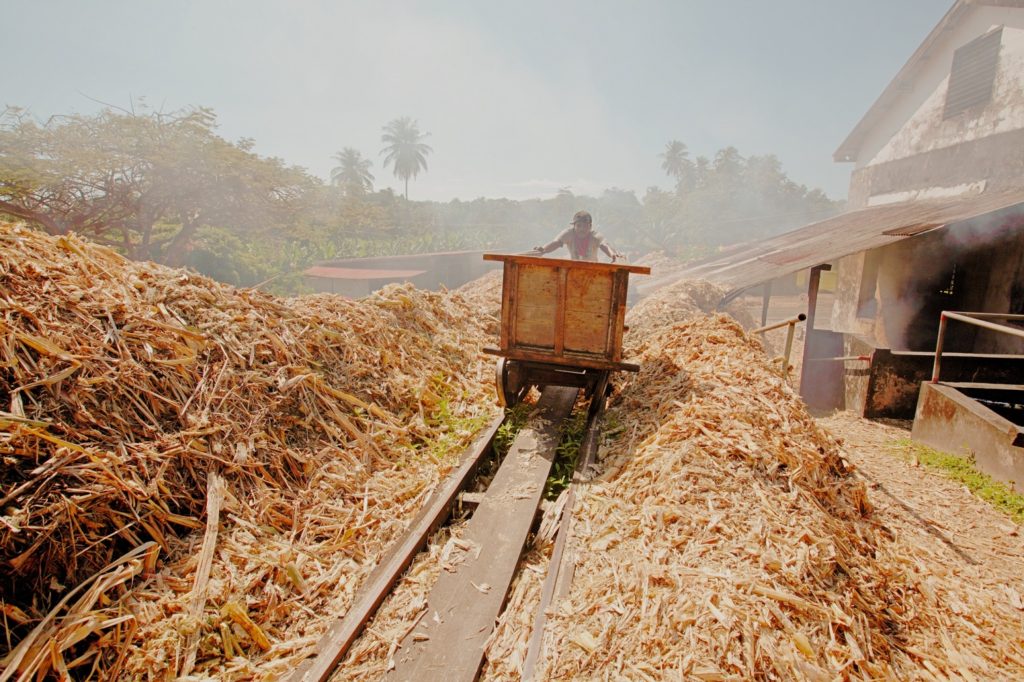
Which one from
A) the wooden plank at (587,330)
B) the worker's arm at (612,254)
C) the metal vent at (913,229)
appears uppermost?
the metal vent at (913,229)

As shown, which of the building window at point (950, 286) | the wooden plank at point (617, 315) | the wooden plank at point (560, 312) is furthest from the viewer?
the building window at point (950, 286)

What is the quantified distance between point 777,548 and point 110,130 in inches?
1077

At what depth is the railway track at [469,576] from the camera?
2.69 m

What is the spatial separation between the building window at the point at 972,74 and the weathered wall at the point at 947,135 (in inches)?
9.9

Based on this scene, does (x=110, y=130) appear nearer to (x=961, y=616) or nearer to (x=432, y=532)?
(x=432, y=532)

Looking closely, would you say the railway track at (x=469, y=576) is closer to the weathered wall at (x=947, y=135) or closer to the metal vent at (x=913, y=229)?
the metal vent at (x=913, y=229)

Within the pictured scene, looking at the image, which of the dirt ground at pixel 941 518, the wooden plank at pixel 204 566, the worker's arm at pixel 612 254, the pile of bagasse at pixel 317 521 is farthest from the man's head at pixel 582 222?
the wooden plank at pixel 204 566

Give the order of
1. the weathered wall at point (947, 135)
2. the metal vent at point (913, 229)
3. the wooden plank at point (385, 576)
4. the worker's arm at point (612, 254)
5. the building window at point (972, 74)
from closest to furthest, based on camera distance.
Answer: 1. the wooden plank at point (385, 576)
2. the worker's arm at point (612, 254)
3. the metal vent at point (913, 229)
4. the weathered wall at point (947, 135)
5. the building window at point (972, 74)

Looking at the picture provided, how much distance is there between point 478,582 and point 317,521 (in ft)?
5.22

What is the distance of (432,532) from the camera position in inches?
152

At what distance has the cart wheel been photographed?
233 inches

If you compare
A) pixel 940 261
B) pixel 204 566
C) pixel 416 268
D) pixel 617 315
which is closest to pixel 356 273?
pixel 416 268

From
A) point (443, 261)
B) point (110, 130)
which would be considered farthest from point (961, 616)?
point (443, 261)

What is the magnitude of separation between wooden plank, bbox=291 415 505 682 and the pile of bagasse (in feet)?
0.34
